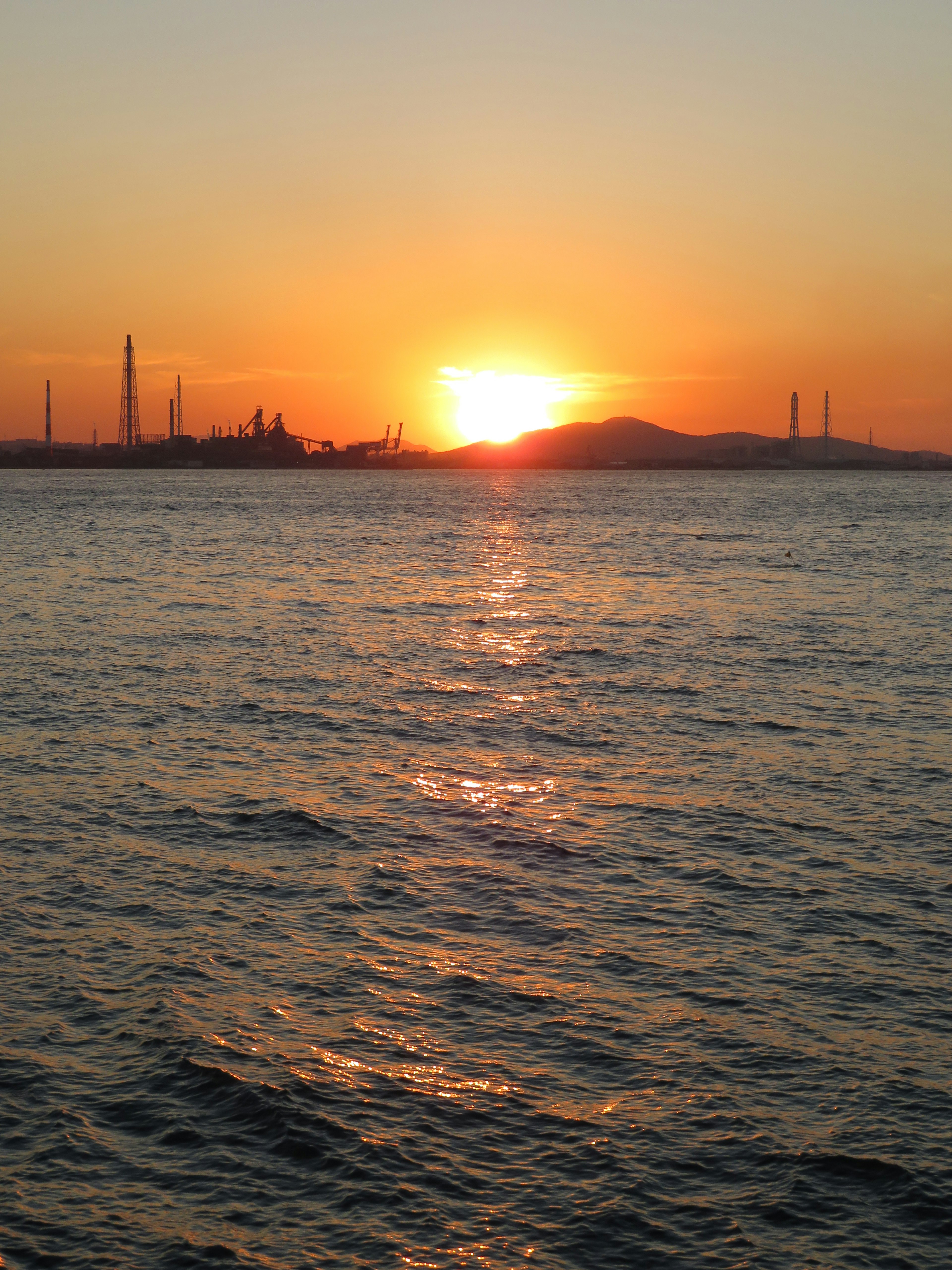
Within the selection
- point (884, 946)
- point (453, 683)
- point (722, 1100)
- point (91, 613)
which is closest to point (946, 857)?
point (884, 946)

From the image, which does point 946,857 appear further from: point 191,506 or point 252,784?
point 191,506

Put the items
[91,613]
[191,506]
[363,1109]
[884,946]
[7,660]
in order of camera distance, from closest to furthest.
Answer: [363,1109], [884,946], [7,660], [91,613], [191,506]

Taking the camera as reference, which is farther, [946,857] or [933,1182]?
[946,857]

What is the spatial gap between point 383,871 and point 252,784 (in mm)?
4572

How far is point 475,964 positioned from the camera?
11500mm

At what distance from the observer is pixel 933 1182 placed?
26.7 feet

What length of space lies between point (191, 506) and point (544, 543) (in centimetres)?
6665

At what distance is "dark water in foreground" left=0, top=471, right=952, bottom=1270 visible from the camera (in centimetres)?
787

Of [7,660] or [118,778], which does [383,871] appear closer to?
[118,778]

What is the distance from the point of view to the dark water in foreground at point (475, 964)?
787 cm

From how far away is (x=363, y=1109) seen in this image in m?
8.98

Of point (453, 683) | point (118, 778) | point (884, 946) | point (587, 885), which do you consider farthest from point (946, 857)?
point (453, 683)

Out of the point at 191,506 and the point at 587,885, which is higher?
the point at 191,506

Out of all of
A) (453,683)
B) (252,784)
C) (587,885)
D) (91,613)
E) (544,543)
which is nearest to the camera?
(587,885)
